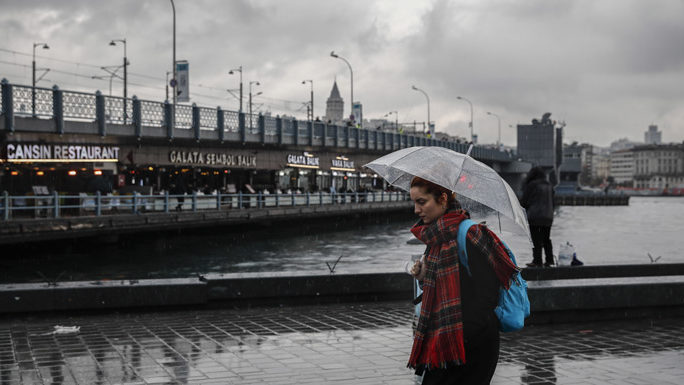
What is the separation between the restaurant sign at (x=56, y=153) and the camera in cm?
3569

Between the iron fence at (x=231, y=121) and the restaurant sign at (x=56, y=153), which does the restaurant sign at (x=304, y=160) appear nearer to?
the iron fence at (x=231, y=121)

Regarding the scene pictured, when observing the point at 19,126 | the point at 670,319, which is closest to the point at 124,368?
the point at 670,319

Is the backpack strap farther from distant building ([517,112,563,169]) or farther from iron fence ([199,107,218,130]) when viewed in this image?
distant building ([517,112,563,169])

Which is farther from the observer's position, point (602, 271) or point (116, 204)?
point (116, 204)

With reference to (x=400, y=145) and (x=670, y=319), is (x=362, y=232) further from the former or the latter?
(x=670, y=319)

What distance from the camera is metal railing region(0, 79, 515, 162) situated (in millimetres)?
32750

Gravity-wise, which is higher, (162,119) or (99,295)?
(162,119)

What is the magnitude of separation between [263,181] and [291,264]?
32.7m

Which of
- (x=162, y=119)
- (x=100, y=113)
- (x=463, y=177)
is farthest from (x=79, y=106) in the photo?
(x=463, y=177)

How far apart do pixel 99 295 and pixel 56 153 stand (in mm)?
28907

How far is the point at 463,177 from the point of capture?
4.63 m

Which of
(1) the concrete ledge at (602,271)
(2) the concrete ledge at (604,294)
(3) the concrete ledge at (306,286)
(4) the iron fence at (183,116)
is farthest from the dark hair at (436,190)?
(4) the iron fence at (183,116)

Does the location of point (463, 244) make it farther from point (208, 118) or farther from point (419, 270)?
point (208, 118)

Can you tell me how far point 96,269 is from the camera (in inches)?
1133
